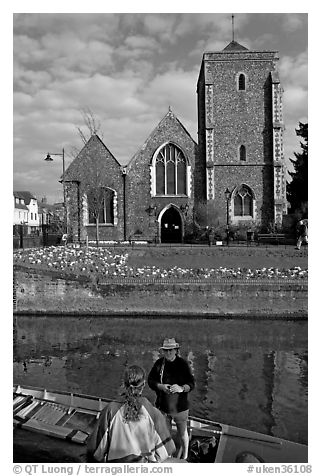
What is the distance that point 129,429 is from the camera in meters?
3.89

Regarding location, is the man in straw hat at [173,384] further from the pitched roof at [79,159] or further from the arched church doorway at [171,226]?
the pitched roof at [79,159]

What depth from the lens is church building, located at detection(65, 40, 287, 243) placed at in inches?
1291

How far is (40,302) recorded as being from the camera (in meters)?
17.6

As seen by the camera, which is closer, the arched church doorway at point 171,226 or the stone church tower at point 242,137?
the stone church tower at point 242,137

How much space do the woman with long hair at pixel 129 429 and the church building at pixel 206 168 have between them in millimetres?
28361

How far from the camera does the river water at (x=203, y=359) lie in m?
8.69

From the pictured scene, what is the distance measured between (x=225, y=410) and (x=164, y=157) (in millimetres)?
26861

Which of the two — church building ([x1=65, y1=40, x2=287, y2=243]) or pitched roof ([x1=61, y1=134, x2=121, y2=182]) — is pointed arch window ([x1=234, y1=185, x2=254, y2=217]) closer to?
church building ([x1=65, y1=40, x2=287, y2=243])

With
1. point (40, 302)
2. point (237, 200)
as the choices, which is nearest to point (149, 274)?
point (40, 302)

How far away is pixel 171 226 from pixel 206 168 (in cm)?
559

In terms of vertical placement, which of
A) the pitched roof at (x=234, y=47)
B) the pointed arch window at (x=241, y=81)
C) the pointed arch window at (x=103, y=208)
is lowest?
the pointed arch window at (x=103, y=208)

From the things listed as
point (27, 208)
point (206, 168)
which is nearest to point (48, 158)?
point (206, 168)

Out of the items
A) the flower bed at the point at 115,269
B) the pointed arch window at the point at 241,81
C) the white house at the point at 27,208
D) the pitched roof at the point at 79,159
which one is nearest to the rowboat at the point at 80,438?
the flower bed at the point at 115,269
